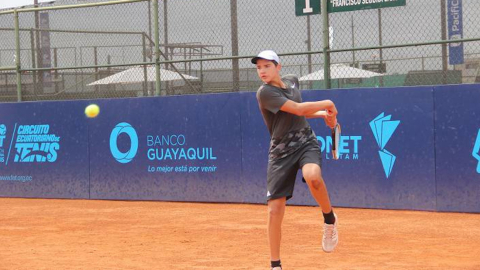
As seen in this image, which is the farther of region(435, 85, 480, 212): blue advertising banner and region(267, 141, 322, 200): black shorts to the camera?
region(435, 85, 480, 212): blue advertising banner

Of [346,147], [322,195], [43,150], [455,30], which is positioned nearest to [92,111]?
[43,150]

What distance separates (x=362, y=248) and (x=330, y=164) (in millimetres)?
3989

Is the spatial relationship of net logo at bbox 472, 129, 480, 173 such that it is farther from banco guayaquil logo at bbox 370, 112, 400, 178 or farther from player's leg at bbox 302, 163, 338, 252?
player's leg at bbox 302, 163, 338, 252

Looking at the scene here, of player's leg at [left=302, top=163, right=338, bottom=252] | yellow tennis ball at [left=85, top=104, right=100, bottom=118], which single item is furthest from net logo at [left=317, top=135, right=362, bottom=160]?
player's leg at [left=302, top=163, right=338, bottom=252]

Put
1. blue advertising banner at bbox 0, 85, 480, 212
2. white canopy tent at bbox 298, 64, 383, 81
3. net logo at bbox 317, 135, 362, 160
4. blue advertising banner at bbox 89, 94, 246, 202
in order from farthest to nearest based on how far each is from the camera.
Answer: blue advertising banner at bbox 89, 94, 246, 202, white canopy tent at bbox 298, 64, 383, 81, net logo at bbox 317, 135, 362, 160, blue advertising banner at bbox 0, 85, 480, 212

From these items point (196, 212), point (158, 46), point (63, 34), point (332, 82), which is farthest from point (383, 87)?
point (63, 34)

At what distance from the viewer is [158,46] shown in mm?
14500

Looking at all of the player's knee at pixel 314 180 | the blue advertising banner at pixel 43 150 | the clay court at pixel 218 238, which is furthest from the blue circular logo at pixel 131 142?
the player's knee at pixel 314 180

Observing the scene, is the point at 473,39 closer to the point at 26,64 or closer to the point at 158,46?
the point at 158,46

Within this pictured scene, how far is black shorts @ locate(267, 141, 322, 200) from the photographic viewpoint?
665 cm

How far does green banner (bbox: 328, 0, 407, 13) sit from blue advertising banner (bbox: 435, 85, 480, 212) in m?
1.46

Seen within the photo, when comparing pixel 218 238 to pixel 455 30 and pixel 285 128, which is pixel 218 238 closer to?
pixel 285 128

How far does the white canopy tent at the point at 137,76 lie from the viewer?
47.8ft

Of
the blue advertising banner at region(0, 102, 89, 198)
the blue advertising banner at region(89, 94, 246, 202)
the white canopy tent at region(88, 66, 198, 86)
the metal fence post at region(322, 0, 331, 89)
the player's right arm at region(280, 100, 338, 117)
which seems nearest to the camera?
the player's right arm at region(280, 100, 338, 117)
